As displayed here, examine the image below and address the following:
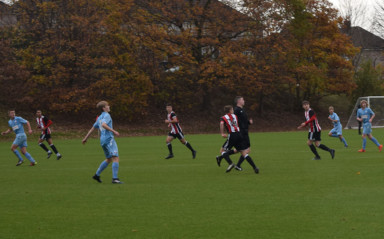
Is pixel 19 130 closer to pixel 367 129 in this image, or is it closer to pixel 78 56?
pixel 367 129

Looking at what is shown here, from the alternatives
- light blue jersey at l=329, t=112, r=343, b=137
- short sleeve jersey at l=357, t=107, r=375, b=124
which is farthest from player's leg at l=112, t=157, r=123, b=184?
light blue jersey at l=329, t=112, r=343, b=137

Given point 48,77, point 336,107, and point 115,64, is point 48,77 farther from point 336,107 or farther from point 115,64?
point 336,107

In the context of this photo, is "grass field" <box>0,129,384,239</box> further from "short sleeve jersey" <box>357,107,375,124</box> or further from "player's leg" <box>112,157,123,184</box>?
"short sleeve jersey" <box>357,107,375,124</box>

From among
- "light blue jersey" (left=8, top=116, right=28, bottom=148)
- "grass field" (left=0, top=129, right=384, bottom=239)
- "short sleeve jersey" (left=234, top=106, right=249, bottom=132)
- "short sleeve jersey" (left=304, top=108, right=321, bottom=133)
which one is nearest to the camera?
"grass field" (left=0, top=129, right=384, bottom=239)

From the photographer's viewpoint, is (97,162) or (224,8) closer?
(97,162)

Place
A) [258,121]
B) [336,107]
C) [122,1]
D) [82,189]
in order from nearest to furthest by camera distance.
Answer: [82,189], [122,1], [258,121], [336,107]

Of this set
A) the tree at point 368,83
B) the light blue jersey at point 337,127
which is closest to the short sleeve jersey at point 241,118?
the light blue jersey at point 337,127

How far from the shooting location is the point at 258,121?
46625 millimetres

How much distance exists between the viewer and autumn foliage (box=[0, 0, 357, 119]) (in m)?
39.4

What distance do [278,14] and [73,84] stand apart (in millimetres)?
18486

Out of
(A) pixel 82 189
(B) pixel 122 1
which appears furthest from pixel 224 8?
(A) pixel 82 189

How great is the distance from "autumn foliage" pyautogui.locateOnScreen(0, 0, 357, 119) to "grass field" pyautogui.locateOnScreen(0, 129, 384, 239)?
1028 inches

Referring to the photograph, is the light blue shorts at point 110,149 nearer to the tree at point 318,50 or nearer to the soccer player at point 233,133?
the soccer player at point 233,133

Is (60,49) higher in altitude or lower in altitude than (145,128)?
higher
